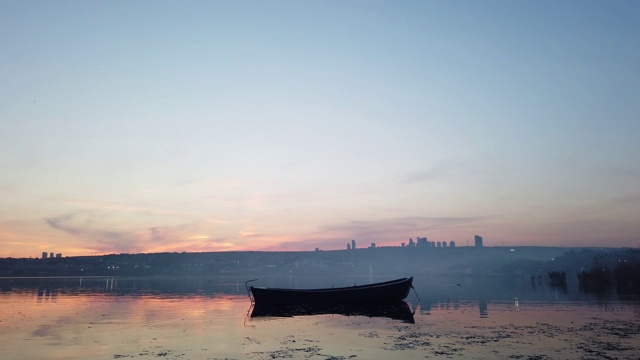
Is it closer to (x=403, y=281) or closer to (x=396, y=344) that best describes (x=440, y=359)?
(x=396, y=344)

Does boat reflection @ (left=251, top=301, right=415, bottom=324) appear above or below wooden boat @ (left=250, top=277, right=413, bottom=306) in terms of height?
below

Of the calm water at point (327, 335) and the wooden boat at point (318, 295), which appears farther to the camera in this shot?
the wooden boat at point (318, 295)

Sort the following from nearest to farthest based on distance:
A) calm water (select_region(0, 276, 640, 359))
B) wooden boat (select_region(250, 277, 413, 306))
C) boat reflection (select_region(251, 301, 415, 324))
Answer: calm water (select_region(0, 276, 640, 359)) < boat reflection (select_region(251, 301, 415, 324)) < wooden boat (select_region(250, 277, 413, 306))

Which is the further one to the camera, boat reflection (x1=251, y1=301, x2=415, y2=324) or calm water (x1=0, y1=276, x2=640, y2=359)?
boat reflection (x1=251, y1=301, x2=415, y2=324)

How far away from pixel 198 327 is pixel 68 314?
69.8 ft

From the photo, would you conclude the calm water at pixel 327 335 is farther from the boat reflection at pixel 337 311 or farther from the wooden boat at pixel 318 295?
the wooden boat at pixel 318 295

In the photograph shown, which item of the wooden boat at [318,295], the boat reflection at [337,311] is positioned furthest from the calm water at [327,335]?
the wooden boat at [318,295]

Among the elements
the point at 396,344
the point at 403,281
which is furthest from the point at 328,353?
the point at 403,281

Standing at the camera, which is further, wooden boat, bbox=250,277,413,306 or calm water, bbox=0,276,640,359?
wooden boat, bbox=250,277,413,306

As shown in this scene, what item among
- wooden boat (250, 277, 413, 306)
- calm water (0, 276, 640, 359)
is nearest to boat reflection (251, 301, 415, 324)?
wooden boat (250, 277, 413, 306)

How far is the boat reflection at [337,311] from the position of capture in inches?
1984

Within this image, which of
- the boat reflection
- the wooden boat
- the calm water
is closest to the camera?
the calm water

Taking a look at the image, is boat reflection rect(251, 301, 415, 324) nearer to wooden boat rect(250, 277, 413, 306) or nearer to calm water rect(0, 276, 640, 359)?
wooden boat rect(250, 277, 413, 306)

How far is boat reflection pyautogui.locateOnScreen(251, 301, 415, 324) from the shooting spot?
50.4m
